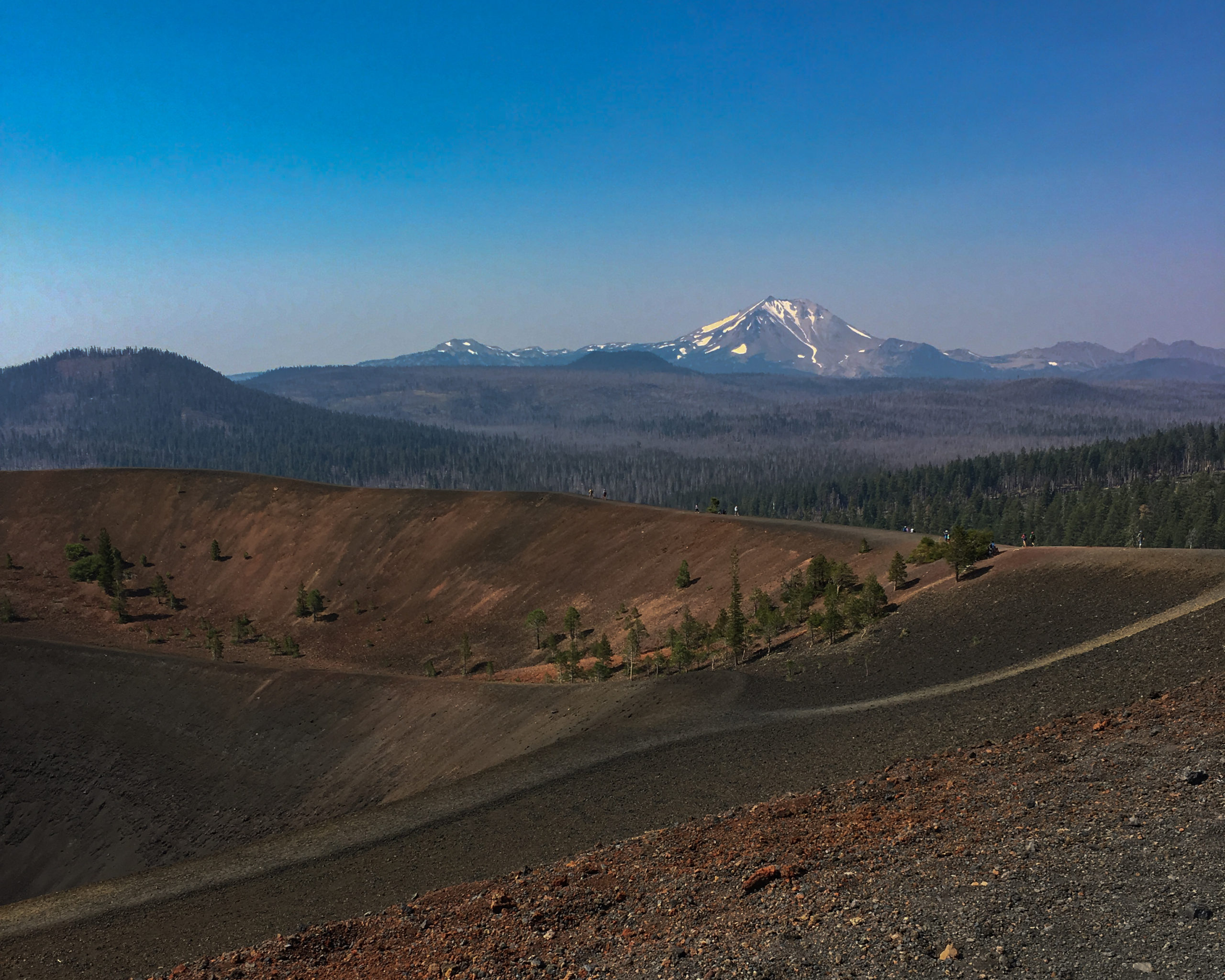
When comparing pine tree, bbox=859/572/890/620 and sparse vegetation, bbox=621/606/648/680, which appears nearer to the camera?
pine tree, bbox=859/572/890/620

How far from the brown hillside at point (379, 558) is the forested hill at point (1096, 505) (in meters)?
32.2

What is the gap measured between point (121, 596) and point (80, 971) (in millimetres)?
86835

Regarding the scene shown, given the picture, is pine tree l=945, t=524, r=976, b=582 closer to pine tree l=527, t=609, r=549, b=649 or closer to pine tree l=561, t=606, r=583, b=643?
pine tree l=561, t=606, r=583, b=643

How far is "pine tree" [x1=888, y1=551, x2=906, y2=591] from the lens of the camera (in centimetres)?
5350

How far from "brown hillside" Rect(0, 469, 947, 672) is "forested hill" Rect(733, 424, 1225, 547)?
32.2 meters

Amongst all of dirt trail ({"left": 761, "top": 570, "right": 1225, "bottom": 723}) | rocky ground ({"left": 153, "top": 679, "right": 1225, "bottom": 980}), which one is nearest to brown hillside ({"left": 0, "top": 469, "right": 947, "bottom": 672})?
dirt trail ({"left": 761, "top": 570, "right": 1225, "bottom": 723})

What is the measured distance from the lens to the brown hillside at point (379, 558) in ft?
250

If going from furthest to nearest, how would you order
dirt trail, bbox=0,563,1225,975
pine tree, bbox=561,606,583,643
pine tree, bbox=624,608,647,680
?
pine tree, bbox=561,606,583,643 → pine tree, bbox=624,608,647,680 → dirt trail, bbox=0,563,1225,975

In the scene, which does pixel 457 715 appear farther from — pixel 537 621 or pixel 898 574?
pixel 898 574

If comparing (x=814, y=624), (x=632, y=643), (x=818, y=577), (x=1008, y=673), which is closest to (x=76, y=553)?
(x=632, y=643)

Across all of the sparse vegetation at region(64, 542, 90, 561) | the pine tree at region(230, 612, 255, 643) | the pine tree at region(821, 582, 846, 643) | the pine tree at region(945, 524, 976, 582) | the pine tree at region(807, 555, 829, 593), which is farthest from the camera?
the sparse vegetation at region(64, 542, 90, 561)

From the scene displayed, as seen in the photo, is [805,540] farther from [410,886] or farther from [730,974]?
[730,974]

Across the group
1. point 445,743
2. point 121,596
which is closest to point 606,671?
point 445,743

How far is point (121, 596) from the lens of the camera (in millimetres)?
97000
